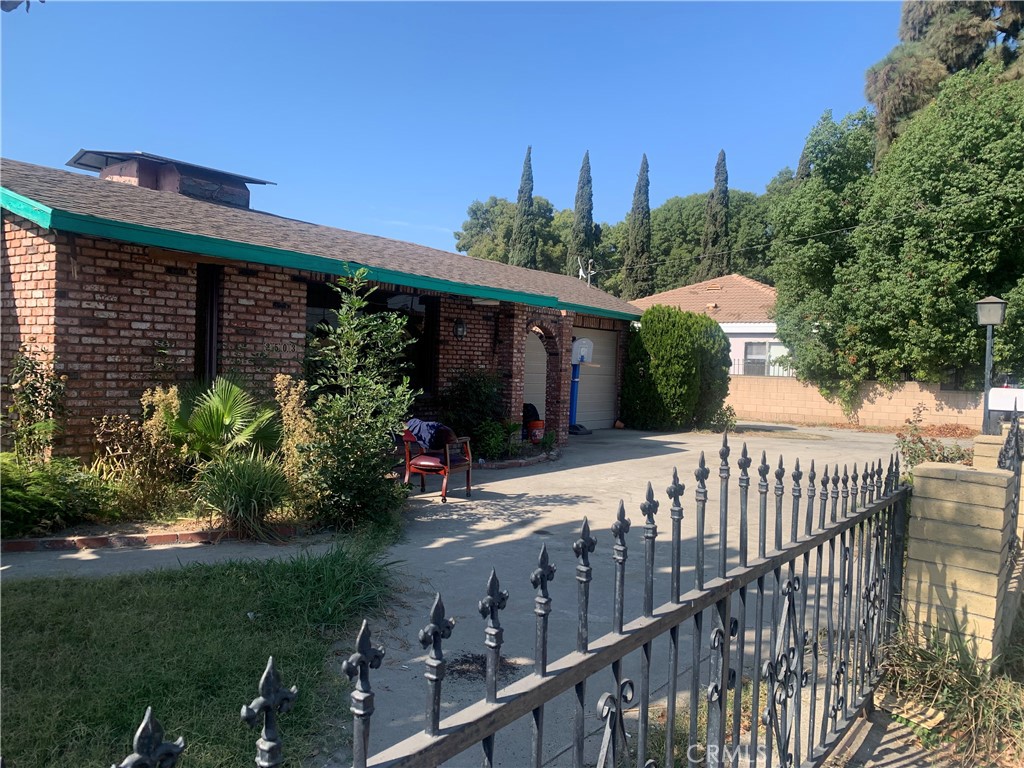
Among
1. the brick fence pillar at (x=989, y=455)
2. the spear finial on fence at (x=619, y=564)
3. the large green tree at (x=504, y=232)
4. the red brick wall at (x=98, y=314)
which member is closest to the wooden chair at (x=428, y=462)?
the red brick wall at (x=98, y=314)

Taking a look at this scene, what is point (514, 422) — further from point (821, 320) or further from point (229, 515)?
point (821, 320)

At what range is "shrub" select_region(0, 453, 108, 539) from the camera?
19.1ft

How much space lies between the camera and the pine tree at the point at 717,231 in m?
46.1

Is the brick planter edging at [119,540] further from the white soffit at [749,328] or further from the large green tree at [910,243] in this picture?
the white soffit at [749,328]

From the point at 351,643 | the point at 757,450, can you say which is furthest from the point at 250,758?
the point at 757,450

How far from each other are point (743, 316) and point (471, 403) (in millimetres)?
22387

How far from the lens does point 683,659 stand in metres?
4.04

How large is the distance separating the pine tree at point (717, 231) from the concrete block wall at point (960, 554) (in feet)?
146

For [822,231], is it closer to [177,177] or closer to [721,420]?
[721,420]

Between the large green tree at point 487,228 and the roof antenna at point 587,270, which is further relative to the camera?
the large green tree at point 487,228

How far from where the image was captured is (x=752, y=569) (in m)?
2.42

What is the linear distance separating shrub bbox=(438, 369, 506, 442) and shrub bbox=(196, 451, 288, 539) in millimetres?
5543

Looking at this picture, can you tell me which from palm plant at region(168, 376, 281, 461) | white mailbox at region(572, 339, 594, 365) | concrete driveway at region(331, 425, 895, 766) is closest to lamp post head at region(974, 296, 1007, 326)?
concrete driveway at region(331, 425, 895, 766)

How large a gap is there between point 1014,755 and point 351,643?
132 inches
